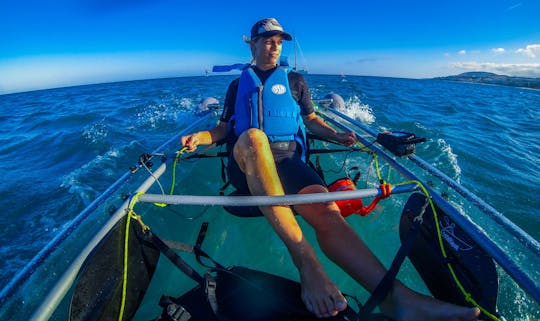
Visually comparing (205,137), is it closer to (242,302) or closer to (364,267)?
(242,302)

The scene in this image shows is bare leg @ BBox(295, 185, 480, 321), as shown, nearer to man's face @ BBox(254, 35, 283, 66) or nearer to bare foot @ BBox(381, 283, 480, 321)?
bare foot @ BBox(381, 283, 480, 321)

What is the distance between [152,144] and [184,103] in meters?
5.54

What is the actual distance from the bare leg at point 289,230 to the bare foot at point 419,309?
12.4 inches

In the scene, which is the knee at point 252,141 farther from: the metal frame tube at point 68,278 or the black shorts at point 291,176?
the metal frame tube at point 68,278

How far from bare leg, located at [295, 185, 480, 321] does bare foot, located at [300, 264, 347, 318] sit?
0.93ft

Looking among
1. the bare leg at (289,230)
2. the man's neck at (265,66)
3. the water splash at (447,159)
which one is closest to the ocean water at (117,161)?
the water splash at (447,159)

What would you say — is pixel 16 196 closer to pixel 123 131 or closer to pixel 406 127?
pixel 123 131

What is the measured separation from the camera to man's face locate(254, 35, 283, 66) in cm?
286

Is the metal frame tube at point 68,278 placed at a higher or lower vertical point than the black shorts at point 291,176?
lower

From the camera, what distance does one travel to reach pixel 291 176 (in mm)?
2332

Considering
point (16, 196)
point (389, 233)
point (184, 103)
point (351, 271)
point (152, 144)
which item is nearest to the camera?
point (351, 271)

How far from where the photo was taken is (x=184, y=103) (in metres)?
11.3

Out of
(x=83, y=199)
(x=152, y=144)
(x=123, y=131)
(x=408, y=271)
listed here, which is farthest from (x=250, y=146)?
(x=123, y=131)

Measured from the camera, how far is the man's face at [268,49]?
9.38ft
